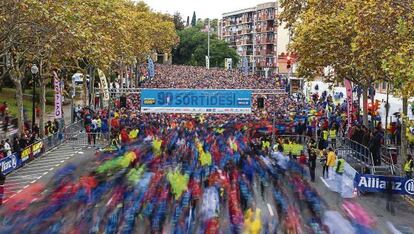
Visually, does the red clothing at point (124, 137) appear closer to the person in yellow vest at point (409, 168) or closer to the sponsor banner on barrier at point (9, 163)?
the sponsor banner on barrier at point (9, 163)

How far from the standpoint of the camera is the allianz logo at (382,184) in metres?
20.5

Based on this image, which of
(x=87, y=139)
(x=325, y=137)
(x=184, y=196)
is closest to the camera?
(x=184, y=196)

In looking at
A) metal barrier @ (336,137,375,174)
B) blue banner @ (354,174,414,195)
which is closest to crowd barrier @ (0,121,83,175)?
blue banner @ (354,174,414,195)

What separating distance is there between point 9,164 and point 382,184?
1406cm

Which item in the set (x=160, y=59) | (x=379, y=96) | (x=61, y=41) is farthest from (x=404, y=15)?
(x=160, y=59)

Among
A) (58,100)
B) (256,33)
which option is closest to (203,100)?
(58,100)

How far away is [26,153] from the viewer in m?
28.1

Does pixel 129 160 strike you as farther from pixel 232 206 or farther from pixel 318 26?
pixel 318 26

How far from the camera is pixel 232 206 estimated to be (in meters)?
13.9

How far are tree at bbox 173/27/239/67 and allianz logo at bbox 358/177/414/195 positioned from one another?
114 metres

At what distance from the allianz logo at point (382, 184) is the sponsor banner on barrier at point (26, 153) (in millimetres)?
14174

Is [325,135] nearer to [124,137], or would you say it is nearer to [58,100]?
[124,137]

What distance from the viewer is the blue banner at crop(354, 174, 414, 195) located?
20.6 m

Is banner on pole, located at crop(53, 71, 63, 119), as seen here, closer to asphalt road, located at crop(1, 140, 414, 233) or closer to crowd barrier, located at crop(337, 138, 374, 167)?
asphalt road, located at crop(1, 140, 414, 233)
